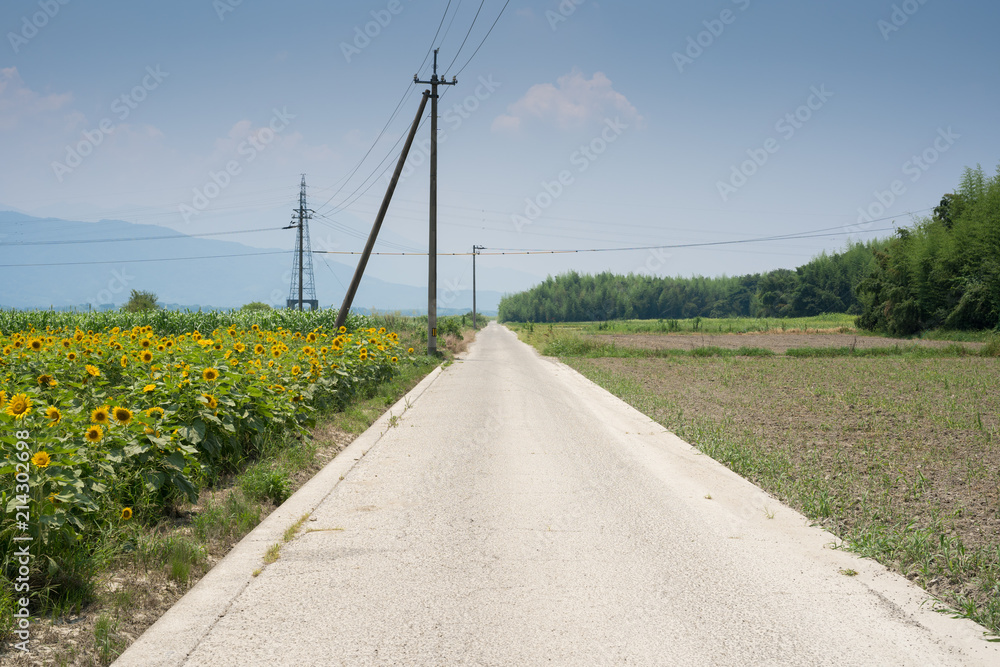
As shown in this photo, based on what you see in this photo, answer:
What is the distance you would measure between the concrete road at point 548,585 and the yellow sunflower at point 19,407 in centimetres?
153

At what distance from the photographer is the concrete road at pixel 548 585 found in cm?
293

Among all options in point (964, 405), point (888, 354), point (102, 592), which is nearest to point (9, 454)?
point (102, 592)

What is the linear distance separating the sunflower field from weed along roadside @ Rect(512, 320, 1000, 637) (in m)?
5.19

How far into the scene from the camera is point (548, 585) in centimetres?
366

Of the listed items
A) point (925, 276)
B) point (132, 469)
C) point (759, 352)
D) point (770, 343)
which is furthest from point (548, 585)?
point (925, 276)

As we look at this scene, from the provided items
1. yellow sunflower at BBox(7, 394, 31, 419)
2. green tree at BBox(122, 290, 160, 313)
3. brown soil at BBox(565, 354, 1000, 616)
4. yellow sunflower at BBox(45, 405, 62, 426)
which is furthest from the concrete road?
green tree at BBox(122, 290, 160, 313)

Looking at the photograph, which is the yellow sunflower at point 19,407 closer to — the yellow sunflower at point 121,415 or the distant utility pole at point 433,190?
the yellow sunflower at point 121,415

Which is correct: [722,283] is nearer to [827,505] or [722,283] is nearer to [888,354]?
[888,354]

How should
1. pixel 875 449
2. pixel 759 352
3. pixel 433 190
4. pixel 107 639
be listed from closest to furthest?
1. pixel 107 639
2. pixel 875 449
3. pixel 433 190
4. pixel 759 352

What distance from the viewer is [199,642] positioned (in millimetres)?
2961

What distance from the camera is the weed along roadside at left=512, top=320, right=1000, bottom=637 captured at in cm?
424

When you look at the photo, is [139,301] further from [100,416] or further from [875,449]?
[875,449]

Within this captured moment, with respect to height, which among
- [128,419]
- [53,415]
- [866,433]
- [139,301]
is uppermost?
[139,301]

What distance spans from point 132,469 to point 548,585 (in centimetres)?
318
